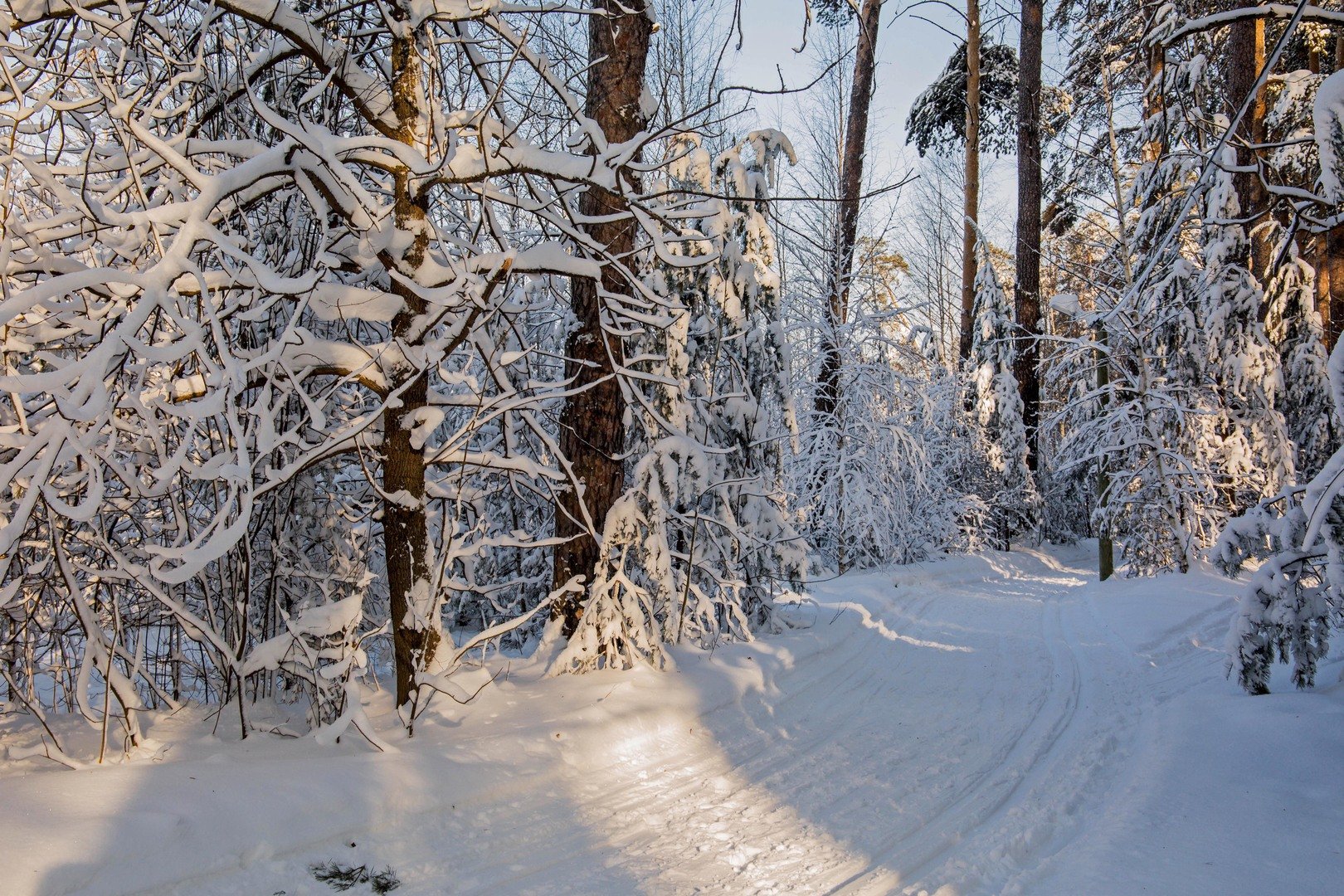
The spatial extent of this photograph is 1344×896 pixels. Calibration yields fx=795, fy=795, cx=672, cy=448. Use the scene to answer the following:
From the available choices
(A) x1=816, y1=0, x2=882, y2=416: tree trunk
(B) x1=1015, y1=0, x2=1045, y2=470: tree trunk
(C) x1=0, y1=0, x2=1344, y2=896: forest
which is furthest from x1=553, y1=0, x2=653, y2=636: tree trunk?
(B) x1=1015, y1=0, x2=1045, y2=470: tree trunk

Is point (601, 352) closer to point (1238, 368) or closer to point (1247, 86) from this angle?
point (1247, 86)

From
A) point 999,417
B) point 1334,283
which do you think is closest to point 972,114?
point 999,417

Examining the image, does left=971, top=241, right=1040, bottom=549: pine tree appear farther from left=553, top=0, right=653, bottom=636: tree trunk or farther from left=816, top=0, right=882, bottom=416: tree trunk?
left=553, top=0, right=653, bottom=636: tree trunk

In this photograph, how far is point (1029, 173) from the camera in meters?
18.2

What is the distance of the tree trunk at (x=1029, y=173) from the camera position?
1770cm

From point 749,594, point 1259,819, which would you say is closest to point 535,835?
point 1259,819

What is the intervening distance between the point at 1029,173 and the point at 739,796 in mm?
18158

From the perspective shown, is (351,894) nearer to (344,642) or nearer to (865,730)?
(344,642)

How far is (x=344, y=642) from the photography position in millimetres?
3986

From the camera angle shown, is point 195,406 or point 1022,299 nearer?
point 195,406

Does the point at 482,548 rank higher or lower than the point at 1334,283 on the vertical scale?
lower

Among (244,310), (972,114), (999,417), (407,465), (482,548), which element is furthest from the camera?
(972,114)

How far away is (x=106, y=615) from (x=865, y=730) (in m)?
4.56

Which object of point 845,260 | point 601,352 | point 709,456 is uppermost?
point 845,260
